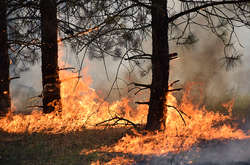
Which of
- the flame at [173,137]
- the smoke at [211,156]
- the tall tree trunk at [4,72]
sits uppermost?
the tall tree trunk at [4,72]

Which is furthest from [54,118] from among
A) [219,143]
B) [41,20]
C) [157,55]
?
[219,143]

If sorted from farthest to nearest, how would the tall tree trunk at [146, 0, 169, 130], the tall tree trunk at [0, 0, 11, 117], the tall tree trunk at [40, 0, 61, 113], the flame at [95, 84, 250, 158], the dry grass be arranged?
the tall tree trunk at [0, 0, 11, 117] < the tall tree trunk at [40, 0, 61, 113] < the tall tree trunk at [146, 0, 169, 130] < the flame at [95, 84, 250, 158] < the dry grass

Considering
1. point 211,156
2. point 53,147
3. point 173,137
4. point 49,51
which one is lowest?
point 211,156

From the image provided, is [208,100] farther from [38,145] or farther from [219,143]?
[38,145]

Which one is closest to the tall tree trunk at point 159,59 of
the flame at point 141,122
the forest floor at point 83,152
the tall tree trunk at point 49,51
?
the flame at point 141,122

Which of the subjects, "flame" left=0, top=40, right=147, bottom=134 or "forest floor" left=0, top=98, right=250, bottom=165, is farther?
"flame" left=0, top=40, right=147, bottom=134

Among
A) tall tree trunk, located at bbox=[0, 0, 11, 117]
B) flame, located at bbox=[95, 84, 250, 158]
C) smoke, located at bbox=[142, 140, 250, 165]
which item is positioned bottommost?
smoke, located at bbox=[142, 140, 250, 165]

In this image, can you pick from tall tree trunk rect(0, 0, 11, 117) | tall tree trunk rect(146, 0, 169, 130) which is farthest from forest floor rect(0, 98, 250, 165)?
tall tree trunk rect(0, 0, 11, 117)

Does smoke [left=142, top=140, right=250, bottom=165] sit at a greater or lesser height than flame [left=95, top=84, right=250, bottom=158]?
lesser

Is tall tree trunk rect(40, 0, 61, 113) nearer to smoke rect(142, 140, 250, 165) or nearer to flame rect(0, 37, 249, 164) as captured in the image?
flame rect(0, 37, 249, 164)

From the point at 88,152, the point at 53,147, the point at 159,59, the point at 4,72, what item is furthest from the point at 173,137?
the point at 4,72

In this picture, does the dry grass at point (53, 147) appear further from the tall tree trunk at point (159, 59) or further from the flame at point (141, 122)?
the tall tree trunk at point (159, 59)

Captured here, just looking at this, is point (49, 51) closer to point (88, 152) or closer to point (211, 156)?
point (88, 152)

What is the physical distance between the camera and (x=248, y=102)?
41.8 feet
